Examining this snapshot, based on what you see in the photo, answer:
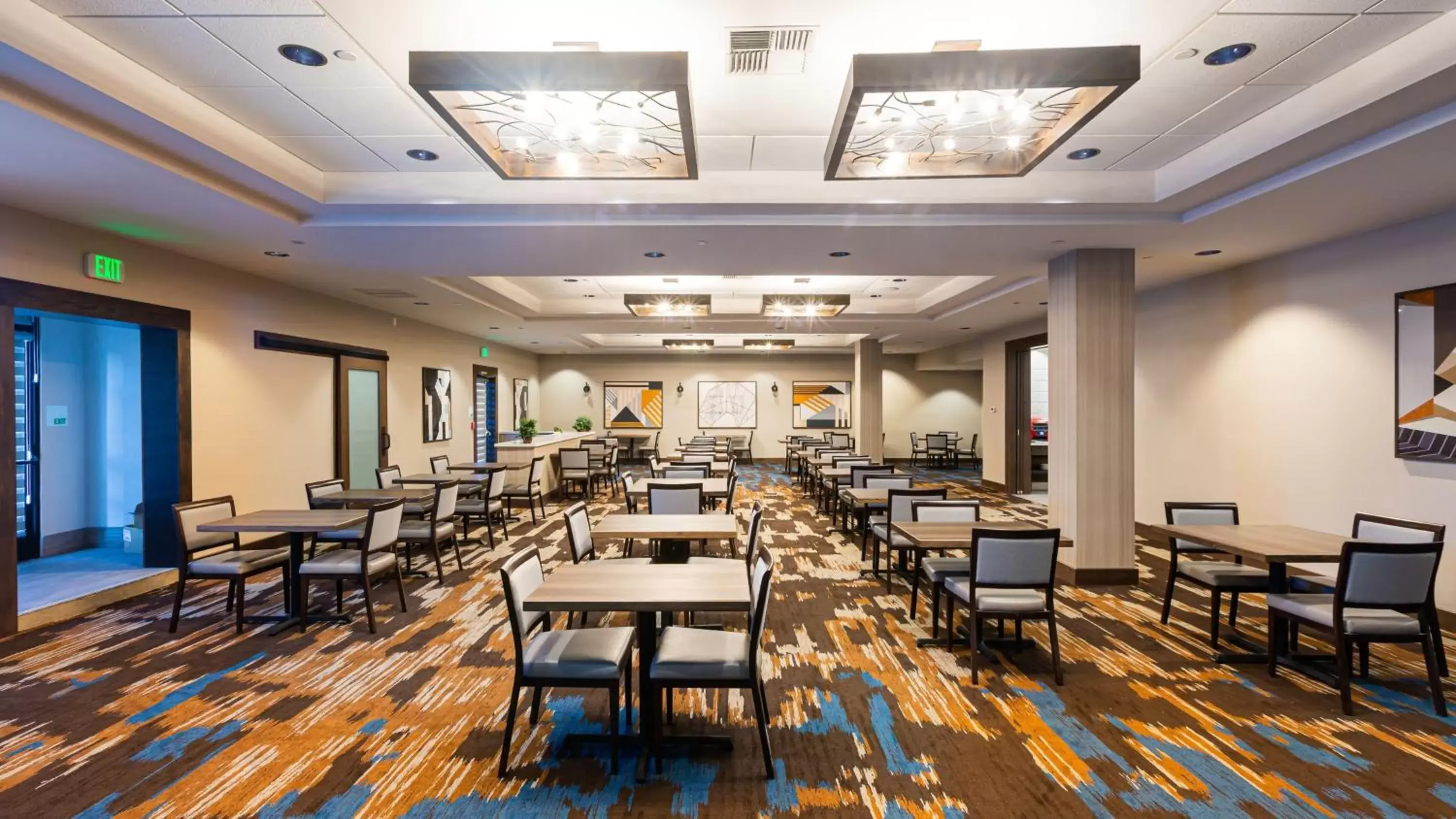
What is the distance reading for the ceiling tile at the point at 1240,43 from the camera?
2703 mm

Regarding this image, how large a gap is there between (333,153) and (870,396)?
1086cm

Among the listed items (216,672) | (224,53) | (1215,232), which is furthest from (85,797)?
(1215,232)

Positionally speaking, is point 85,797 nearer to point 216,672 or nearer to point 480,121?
point 216,672

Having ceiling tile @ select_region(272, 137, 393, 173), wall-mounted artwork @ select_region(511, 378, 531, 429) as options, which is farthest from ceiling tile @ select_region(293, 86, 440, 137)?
wall-mounted artwork @ select_region(511, 378, 531, 429)

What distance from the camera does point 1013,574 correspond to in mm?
3600

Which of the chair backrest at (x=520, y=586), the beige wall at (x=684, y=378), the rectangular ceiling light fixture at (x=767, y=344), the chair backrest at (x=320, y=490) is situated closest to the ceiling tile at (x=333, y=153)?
the chair backrest at (x=320, y=490)

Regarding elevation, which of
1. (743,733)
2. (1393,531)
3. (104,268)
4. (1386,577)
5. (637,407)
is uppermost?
(104,268)

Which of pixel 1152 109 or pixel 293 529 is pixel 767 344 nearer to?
pixel 1152 109

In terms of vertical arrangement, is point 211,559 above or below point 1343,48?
below

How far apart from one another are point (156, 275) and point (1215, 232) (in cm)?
869

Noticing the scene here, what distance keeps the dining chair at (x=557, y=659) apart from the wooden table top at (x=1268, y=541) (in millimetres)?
3520

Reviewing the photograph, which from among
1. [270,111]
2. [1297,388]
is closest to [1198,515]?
[1297,388]

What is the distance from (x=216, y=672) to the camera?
146 inches

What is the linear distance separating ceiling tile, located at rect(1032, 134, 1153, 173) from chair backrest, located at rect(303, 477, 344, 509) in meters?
6.16
